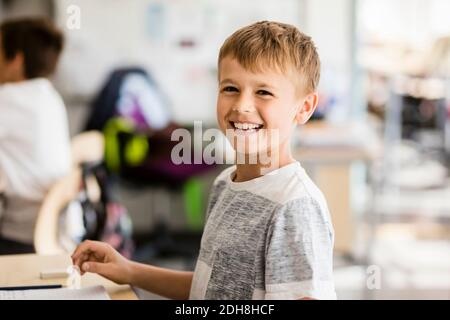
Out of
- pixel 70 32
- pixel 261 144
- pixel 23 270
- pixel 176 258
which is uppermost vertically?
pixel 70 32

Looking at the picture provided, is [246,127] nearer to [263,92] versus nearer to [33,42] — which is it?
[263,92]

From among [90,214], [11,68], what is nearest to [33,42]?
[11,68]

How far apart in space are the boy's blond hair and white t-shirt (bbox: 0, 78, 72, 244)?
1.17 meters

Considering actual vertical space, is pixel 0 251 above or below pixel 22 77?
below

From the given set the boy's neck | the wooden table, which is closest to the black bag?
the wooden table

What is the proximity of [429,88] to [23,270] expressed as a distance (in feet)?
16.2

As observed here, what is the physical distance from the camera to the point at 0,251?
1776mm

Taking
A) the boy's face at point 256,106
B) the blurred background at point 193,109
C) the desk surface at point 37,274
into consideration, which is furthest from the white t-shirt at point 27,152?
the blurred background at point 193,109

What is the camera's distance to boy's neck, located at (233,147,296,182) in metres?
0.93

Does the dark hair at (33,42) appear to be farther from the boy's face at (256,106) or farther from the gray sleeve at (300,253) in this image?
the gray sleeve at (300,253)

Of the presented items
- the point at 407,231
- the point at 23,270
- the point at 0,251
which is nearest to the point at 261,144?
the point at 23,270
